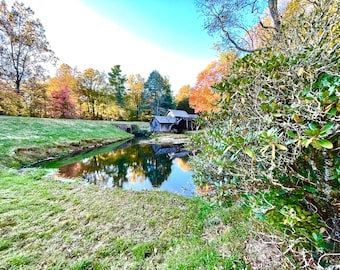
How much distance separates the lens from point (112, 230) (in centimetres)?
282

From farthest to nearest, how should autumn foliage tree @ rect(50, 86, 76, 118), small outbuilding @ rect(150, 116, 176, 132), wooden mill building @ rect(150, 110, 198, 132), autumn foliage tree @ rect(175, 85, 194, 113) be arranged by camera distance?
autumn foliage tree @ rect(175, 85, 194, 113)
wooden mill building @ rect(150, 110, 198, 132)
small outbuilding @ rect(150, 116, 176, 132)
autumn foliage tree @ rect(50, 86, 76, 118)

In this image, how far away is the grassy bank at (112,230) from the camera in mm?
2102

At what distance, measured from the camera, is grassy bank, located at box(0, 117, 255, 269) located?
2.10 m

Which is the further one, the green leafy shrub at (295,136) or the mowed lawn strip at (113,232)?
the mowed lawn strip at (113,232)

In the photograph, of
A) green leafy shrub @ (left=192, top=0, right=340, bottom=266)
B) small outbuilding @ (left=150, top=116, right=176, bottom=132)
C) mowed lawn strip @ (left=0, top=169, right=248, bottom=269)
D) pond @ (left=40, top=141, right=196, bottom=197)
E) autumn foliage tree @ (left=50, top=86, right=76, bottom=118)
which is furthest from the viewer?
small outbuilding @ (left=150, top=116, right=176, bottom=132)

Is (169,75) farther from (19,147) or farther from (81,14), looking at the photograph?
(19,147)

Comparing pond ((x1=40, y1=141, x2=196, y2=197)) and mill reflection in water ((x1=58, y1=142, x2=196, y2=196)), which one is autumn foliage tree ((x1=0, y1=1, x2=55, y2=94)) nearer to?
pond ((x1=40, y1=141, x2=196, y2=197))

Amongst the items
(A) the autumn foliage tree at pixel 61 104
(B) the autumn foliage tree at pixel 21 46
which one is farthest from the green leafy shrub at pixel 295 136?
(A) the autumn foliage tree at pixel 61 104

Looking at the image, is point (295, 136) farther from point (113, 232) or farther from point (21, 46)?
point (21, 46)


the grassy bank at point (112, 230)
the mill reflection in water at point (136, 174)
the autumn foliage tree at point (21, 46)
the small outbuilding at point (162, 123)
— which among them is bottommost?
the mill reflection in water at point (136, 174)

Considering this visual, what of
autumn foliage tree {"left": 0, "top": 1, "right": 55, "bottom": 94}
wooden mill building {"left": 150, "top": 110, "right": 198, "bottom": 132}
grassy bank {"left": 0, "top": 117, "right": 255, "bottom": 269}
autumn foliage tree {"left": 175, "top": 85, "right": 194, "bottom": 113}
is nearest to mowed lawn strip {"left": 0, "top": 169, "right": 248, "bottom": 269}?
grassy bank {"left": 0, "top": 117, "right": 255, "bottom": 269}

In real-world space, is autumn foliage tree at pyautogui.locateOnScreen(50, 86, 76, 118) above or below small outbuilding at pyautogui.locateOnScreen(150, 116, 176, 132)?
above

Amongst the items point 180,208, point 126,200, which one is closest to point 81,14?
point 126,200

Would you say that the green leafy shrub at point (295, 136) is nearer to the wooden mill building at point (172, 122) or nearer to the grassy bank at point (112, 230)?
the grassy bank at point (112, 230)
